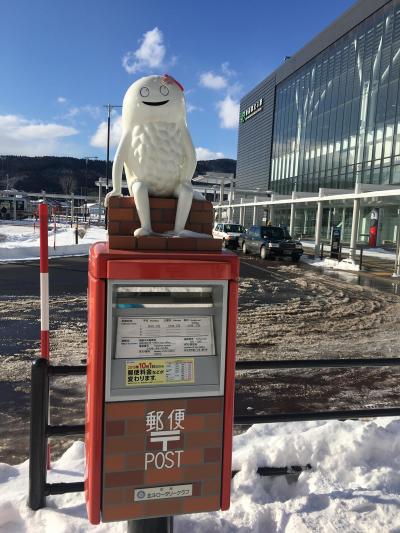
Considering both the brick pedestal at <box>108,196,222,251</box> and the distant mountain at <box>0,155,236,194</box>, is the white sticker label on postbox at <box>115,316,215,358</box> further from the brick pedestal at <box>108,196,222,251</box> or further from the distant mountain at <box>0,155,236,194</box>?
the distant mountain at <box>0,155,236,194</box>

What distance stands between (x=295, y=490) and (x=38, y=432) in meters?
1.69

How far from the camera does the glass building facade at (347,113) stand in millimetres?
30125

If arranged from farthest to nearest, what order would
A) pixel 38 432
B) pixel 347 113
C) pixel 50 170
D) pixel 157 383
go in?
pixel 50 170 → pixel 347 113 → pixel 38 432 → pixel 157 383

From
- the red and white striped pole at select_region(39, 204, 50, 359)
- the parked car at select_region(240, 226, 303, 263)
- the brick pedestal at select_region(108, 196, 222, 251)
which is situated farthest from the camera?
the parked car at select_region(240, 226, 303, 263)

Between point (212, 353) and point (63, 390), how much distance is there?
3427 mm

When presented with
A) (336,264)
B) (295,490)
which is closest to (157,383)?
(295,490)

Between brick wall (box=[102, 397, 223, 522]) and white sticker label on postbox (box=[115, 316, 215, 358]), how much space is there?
24 cm

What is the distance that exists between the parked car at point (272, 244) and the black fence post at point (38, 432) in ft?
62.3

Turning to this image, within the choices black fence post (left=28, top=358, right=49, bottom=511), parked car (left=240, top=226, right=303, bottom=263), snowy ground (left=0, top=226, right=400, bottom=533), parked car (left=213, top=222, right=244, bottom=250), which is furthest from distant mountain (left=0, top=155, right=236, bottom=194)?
black fence post (left=28, top=358, right=49, bottom=511)

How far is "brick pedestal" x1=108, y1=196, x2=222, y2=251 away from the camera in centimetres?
224

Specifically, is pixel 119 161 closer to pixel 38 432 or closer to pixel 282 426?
pixel 38 432

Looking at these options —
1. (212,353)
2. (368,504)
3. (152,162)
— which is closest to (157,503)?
(212,353)

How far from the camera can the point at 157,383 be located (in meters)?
2.08

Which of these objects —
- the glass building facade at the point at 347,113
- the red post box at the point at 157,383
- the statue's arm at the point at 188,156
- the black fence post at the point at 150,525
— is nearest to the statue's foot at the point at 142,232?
the red post box at the point at 157,383
